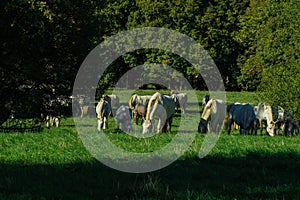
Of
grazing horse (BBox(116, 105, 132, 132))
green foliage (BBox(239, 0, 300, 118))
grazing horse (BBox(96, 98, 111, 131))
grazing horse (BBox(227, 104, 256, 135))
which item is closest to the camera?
green foliage (BBox(239, 0, 300, 118))

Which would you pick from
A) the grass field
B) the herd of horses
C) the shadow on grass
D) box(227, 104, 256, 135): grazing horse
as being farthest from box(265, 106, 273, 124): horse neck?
the shadow on grass

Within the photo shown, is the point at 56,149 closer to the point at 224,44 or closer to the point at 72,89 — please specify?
the point at 72,89

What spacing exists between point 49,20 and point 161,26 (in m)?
56.0

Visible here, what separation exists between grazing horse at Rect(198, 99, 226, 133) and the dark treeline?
142 inches

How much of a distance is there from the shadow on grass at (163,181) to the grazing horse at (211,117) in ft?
42.5

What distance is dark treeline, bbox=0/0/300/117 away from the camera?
10906 millimetres

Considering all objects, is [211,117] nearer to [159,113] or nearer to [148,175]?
[159,113]

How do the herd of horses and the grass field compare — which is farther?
the herd of horses

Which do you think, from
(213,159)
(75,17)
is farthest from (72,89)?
(213,159)

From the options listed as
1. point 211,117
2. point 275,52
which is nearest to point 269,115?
point 211,117

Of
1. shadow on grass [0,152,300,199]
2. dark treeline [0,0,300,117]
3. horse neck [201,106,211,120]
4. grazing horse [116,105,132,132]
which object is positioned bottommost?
shadow on grass [0,152,300,199]

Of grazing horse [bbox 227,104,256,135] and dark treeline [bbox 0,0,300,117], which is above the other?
dark treeline [bbox 0,0,300,117]

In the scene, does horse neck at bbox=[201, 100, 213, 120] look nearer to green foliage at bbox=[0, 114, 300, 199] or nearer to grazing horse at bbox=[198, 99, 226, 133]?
grazing horse at bbox=[198, 99, 226, 133]

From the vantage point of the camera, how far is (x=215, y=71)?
6538 centimetres
